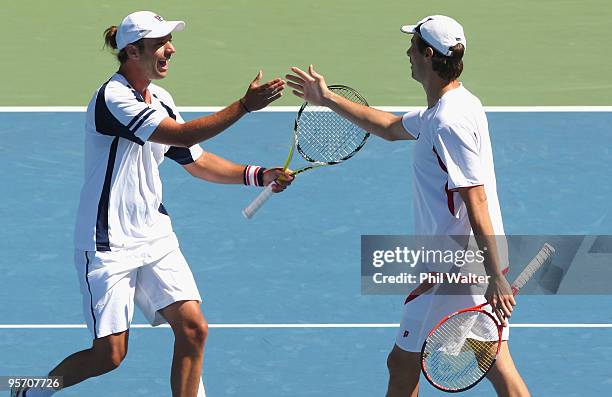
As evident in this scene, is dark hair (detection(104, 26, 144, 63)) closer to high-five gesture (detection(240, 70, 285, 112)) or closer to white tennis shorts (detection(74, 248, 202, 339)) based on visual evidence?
high-five gesture (detection(240, 70, 285, 112))

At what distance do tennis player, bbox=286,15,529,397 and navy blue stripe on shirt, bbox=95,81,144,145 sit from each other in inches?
64.2

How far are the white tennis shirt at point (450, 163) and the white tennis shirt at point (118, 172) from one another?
155 centimetres

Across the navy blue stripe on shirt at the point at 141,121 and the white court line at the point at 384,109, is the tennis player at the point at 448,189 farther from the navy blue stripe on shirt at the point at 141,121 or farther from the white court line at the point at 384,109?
the white court line at the point at 384,109

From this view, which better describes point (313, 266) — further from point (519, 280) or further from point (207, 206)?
point (519, 280)

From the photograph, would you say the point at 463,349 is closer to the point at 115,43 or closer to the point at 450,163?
the point at 450,163

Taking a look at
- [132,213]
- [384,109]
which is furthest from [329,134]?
[384,109]

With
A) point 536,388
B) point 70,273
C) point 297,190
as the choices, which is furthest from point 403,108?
point 536,388

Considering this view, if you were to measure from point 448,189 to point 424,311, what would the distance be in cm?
71

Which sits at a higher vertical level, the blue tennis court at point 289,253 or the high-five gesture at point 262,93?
the high-five gesture at point 262,93

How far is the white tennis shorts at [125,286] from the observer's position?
8055 millimetres

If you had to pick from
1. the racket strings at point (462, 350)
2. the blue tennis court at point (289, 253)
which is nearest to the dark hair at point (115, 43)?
the blue tennis court at point (289, 253)

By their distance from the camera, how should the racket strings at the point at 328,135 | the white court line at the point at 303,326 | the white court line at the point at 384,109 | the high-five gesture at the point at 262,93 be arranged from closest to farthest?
the high-five gesture at the point at 262,93, the racket strings at the point at 328,135, the white court line at the point at 303,326, the white court line at the point at 384,109

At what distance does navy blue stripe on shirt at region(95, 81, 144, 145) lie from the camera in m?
7.95

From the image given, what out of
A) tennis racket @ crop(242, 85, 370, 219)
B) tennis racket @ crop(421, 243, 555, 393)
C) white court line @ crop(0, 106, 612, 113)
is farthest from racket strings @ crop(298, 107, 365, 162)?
white court line @ crop(0, 106, 612, 113)
